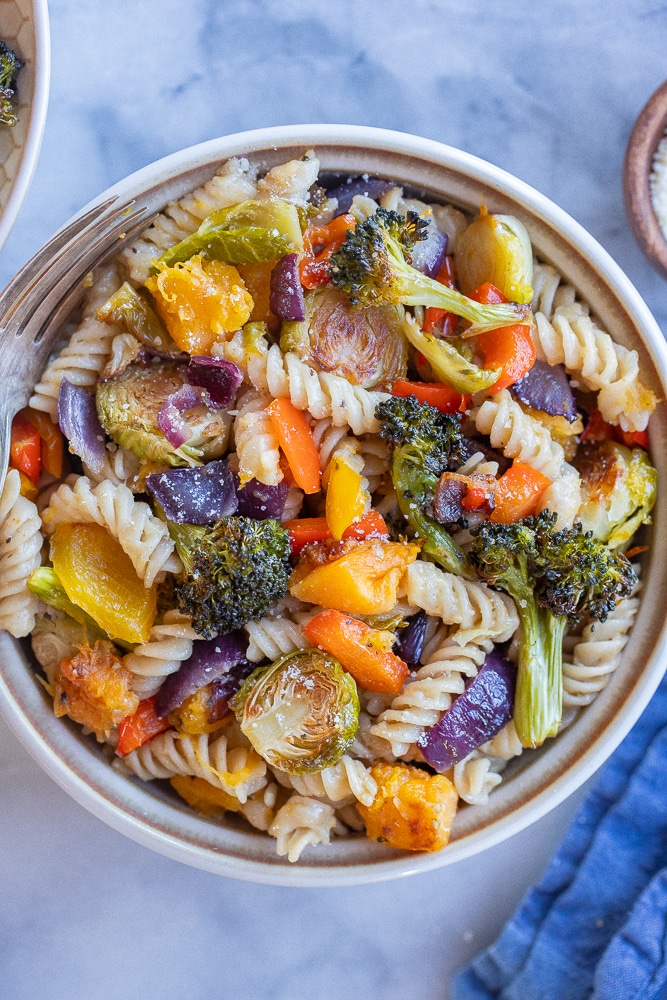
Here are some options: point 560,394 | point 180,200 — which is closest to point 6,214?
point 180,200

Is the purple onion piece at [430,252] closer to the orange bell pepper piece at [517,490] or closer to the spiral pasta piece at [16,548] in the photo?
the orange bell pepper piece at [517,490]

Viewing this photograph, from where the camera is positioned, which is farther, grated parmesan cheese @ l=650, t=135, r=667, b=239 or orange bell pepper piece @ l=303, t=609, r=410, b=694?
grated parmesan cheese @ l=650, t=135, r=667, b=239

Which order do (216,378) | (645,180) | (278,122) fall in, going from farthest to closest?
(278,122)
(645,180)
(216,378)

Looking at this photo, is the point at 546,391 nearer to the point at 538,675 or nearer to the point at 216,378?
the point at 538,675

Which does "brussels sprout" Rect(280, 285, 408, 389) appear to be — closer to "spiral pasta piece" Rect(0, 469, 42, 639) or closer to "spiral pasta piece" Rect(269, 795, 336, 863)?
"spiral pasta piece" Rect(0, 469, 42, 639)

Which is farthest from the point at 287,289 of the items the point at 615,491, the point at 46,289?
the point at 615,491

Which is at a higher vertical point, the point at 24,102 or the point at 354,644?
the point at 24,102

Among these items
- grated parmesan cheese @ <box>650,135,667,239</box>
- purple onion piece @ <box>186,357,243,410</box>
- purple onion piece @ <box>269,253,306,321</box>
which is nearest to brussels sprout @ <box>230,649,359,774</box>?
purple onion piece @ <box>186,357,243,410</box>
